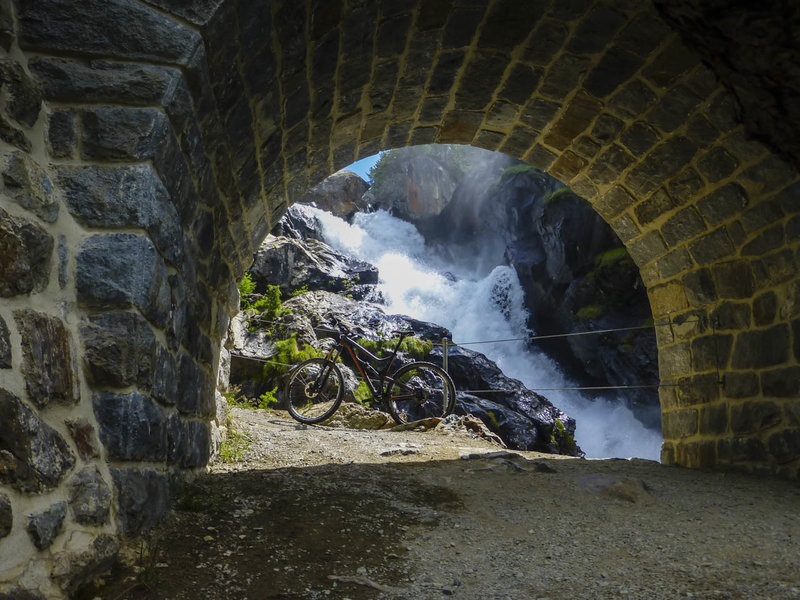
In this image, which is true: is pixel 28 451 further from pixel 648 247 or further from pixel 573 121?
pixel 648 247

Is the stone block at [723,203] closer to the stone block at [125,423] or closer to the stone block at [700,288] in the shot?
the stone block at [700,288]

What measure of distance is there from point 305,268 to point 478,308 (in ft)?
23.1

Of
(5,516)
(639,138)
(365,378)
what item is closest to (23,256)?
(5,516)

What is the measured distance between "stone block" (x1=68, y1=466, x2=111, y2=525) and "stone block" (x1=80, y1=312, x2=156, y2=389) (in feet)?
0.90

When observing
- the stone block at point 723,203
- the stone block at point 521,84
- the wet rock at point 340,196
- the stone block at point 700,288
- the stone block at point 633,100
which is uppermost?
the wet rock at point 340,196

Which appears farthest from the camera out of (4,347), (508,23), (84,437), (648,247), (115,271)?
(648,247)

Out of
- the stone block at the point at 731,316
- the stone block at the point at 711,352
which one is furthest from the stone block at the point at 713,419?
the stone block at the point at 731,316

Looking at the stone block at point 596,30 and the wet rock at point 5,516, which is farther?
the stone block at point 596,30

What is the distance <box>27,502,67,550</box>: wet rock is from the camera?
4.81 ft

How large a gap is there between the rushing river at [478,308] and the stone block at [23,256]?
28.5ft

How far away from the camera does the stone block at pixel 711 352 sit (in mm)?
4257

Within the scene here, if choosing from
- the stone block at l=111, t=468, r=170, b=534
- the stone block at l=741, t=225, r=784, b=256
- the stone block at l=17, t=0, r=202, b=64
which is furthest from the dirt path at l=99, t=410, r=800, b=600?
the stone block at l=17, t=0, r=202, b=64

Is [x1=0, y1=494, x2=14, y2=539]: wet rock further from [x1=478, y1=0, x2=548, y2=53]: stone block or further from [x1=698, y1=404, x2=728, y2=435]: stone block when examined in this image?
[x1=698, y1=404, x2=728, y2=435]: stone block

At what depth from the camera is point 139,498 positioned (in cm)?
195
